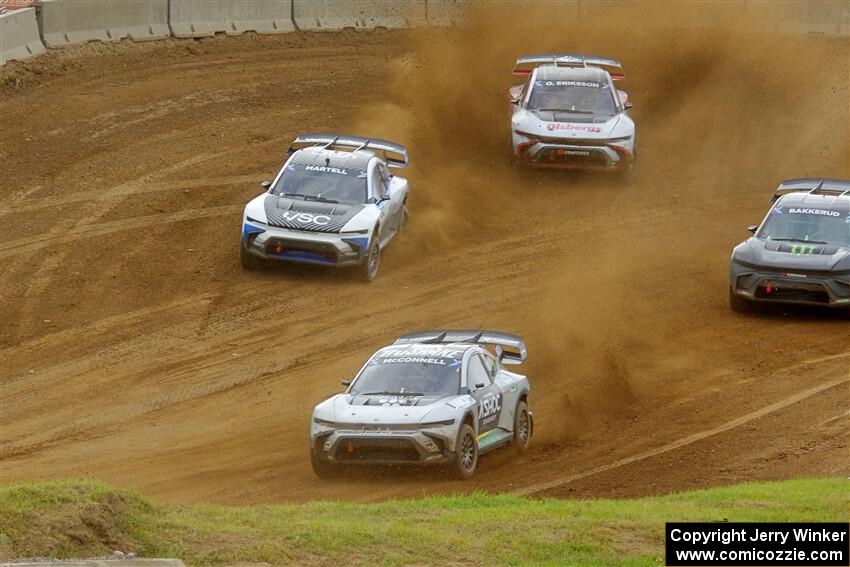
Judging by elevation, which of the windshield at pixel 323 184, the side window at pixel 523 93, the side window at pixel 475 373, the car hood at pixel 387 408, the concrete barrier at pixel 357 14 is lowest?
the concrete barrier at pixel 357 14

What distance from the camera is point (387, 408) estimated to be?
1602 cm

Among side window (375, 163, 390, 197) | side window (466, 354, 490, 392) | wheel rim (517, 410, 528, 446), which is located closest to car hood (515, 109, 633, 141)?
side window (375, 163, 390, 197)

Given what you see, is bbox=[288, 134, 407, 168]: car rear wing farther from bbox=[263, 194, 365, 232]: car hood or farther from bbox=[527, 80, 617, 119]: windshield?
bbox=[527, 80, 617, 119]: windshield

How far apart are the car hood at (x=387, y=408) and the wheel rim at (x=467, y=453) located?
344mm

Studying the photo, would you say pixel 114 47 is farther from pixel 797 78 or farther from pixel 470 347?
pixel 470 347

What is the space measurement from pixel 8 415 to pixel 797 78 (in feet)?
71.4

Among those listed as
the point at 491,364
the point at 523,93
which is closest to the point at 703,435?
the point at 491,364

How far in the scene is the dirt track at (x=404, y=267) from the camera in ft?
56.5

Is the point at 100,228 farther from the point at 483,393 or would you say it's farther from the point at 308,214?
the point at 483,393

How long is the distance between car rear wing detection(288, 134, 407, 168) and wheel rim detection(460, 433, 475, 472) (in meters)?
9.10

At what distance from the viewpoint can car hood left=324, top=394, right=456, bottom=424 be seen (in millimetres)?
15781

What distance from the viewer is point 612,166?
2856cm

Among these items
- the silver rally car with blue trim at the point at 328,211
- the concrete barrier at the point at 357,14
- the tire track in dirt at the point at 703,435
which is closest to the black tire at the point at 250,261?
the silver rally car with blue trim at the point at 328,211

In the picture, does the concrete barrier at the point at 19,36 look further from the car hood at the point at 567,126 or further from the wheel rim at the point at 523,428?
the wheel rim at the point at 523,428
